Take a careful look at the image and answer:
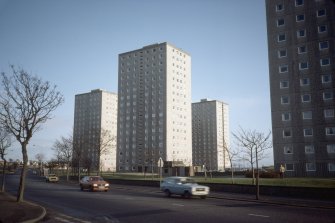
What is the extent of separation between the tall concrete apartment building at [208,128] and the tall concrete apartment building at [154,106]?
50.1 meters

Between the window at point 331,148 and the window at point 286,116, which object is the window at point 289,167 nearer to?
the window at point 331,148

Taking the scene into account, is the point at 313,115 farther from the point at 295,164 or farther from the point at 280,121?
the point at 295,164

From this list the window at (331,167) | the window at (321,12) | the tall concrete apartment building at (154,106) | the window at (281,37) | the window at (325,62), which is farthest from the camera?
the tall concrete apartment building at (154,106)

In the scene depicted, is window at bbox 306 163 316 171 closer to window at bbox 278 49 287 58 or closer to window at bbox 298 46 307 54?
window at bbox 298 46 307 54

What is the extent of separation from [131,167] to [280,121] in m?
77.1

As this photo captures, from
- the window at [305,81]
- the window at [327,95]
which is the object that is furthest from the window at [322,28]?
the window at [327,95]

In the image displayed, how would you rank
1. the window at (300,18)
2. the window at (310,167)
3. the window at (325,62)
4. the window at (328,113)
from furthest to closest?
the window at (300,18)
the window at (325,62)
the window at (328,113)
the window at (310,167)

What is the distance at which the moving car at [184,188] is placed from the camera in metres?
22.5

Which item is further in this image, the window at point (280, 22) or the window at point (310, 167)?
the window at point (280, 22)

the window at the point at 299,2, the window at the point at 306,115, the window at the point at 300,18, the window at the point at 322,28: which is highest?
the window at the point at 299,2

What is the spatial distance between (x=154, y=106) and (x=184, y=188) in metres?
98.6

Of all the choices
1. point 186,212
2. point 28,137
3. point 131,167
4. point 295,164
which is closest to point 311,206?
point 186,212

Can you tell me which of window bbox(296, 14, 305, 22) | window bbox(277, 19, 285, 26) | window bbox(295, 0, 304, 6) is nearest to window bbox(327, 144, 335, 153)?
window bbox(296, 14, 305, 22)

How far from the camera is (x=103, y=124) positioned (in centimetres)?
16500
